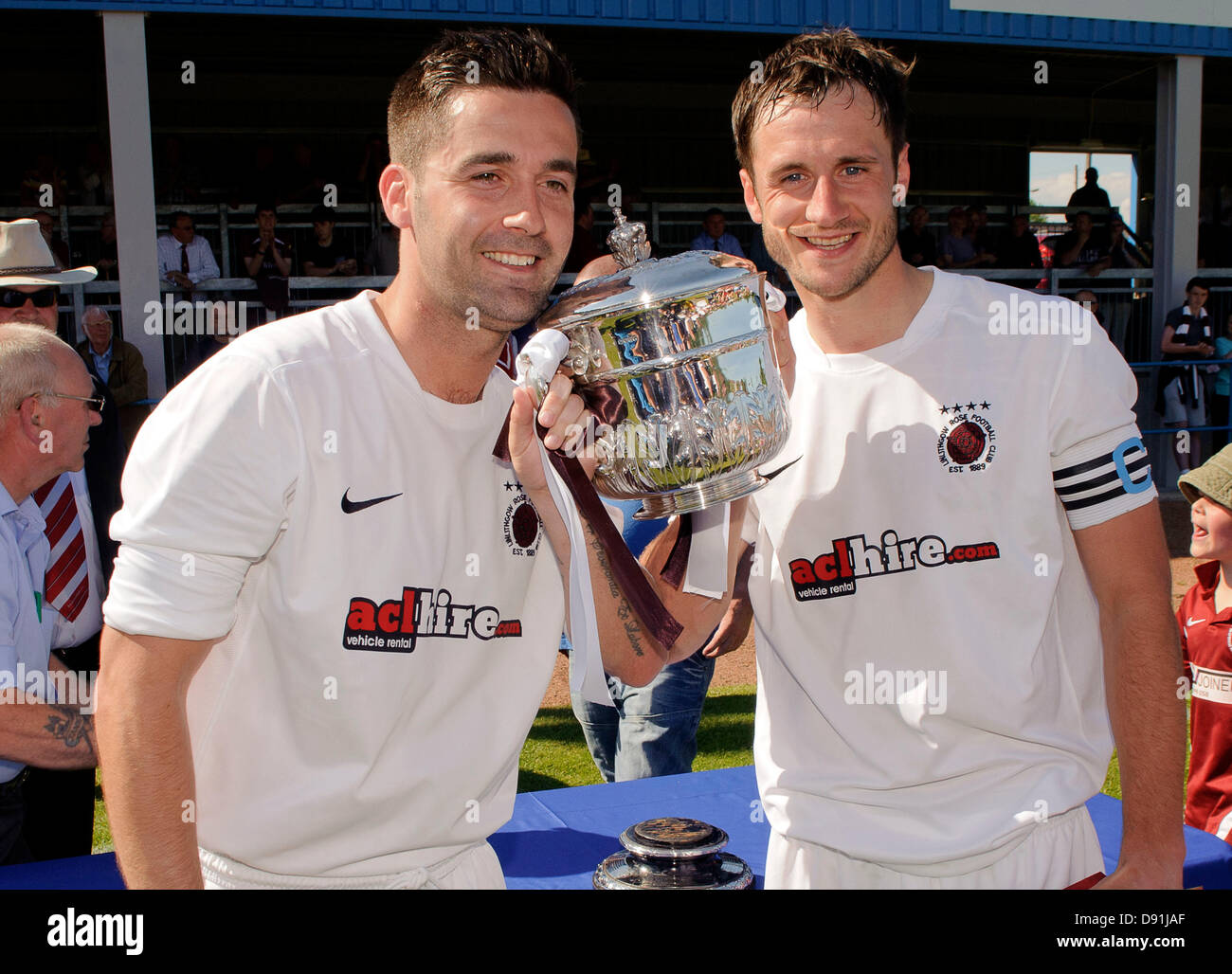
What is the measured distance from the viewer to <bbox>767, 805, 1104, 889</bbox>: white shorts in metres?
2.19

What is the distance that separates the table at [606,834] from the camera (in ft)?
9.89

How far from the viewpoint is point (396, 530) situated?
199cm

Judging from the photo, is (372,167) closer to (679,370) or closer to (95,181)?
(95,181)

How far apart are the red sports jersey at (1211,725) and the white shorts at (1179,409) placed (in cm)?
982

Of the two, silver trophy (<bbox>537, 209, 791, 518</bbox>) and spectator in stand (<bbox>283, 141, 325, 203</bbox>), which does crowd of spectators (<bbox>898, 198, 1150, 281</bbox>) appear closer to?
spectator in stand (<bbox>283, 141, 325, 203</bbox>)

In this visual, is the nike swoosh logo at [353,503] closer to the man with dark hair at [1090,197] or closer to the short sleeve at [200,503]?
the short sleeve at [200,503]

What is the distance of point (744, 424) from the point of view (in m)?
1.99

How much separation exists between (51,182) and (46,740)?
525 inches

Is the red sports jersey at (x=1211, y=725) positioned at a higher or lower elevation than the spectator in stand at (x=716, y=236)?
lower

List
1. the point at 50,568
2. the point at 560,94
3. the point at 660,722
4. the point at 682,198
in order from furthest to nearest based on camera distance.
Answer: the point at 682,198
the point at 660,722
the point at 50,568
the point at 560,94

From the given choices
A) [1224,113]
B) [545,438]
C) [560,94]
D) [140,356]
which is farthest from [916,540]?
[1224,113]

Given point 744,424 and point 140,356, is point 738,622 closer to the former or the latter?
point 744,424

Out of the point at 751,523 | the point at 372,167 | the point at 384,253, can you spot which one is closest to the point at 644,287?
the point at 751,523

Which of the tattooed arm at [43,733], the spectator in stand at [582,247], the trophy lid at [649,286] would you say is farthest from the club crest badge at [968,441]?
the spectator in stand at [582,247]
